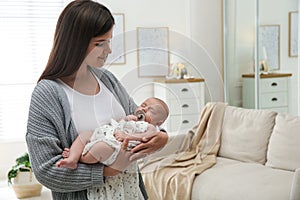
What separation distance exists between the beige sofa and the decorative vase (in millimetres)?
1046

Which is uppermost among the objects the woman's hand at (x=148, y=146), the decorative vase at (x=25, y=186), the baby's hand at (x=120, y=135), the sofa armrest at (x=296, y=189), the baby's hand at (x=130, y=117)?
the baby's hand at (x=130, y=117)

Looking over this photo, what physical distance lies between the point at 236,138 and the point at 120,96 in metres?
2.49

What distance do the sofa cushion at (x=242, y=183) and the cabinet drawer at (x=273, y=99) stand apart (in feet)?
3.63

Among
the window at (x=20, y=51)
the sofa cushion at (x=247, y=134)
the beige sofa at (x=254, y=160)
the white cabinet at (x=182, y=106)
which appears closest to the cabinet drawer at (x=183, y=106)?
the white cabinet at (x=182, y=106)

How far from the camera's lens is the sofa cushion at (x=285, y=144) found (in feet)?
9.98

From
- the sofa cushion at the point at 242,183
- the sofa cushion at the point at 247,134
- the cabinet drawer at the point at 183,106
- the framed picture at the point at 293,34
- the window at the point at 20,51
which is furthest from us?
the window at the point at 20,51

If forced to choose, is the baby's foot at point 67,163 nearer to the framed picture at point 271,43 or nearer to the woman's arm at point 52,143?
the woman's arm at point 52,143

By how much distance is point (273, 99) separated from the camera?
14.2ft

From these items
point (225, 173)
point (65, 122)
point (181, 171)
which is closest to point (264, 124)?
point (225, 173)

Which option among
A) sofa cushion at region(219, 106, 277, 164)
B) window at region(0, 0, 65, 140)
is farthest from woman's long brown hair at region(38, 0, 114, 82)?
window at region(0, 0, 65, 140)

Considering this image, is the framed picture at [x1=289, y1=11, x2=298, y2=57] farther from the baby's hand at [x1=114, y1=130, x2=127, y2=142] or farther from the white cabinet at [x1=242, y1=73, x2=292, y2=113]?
the baby's hand at [x1=114, y1=130, x2=127, y2=142]

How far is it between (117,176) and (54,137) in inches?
7.5

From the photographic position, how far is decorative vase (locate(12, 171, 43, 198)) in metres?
3.03

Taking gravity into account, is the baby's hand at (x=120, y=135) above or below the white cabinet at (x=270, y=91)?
above
